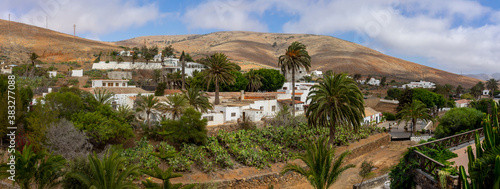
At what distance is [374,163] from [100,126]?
19.5 meters

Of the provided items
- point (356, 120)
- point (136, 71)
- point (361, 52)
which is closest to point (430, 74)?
point (361, 52)

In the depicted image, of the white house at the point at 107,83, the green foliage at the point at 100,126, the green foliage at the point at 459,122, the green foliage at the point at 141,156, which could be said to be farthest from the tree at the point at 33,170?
the white house at the point at 107,83

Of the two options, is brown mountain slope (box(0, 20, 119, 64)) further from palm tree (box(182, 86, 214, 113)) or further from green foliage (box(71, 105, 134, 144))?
green foliage (box(71, 105, 134, 144))

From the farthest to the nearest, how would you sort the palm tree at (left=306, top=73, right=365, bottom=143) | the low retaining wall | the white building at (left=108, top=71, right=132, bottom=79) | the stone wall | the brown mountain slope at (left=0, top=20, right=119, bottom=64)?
the brown mountain slope at (left=0, top=20, right=119, bottom=64) → the white building at (left=108, top=71, right=132, bottom=79) → the stone wall → the palm tree at (left=306, top=73, right=365, bottom=143) → the low retaining wall

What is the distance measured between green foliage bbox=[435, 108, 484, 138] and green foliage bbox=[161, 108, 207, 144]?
60.9 feet

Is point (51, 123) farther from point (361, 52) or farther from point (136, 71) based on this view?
point (361, 52)

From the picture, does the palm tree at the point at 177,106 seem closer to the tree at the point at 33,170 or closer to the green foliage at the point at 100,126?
the green foliage at the point at 100,126

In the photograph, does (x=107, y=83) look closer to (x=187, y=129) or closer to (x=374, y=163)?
(x=187, y=129)

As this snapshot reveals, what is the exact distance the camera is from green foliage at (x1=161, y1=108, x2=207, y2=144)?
75.0ft

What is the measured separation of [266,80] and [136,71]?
2676 centimetres

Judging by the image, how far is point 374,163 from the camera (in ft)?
80.1

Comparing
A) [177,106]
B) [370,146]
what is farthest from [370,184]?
[177,106]

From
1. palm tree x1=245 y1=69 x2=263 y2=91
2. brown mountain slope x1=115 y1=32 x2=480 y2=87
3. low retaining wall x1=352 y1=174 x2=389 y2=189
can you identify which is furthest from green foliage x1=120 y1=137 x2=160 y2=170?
brown mountain slope x1=115 y1=32 x2=480 y2=87

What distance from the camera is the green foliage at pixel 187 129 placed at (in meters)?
22.9
